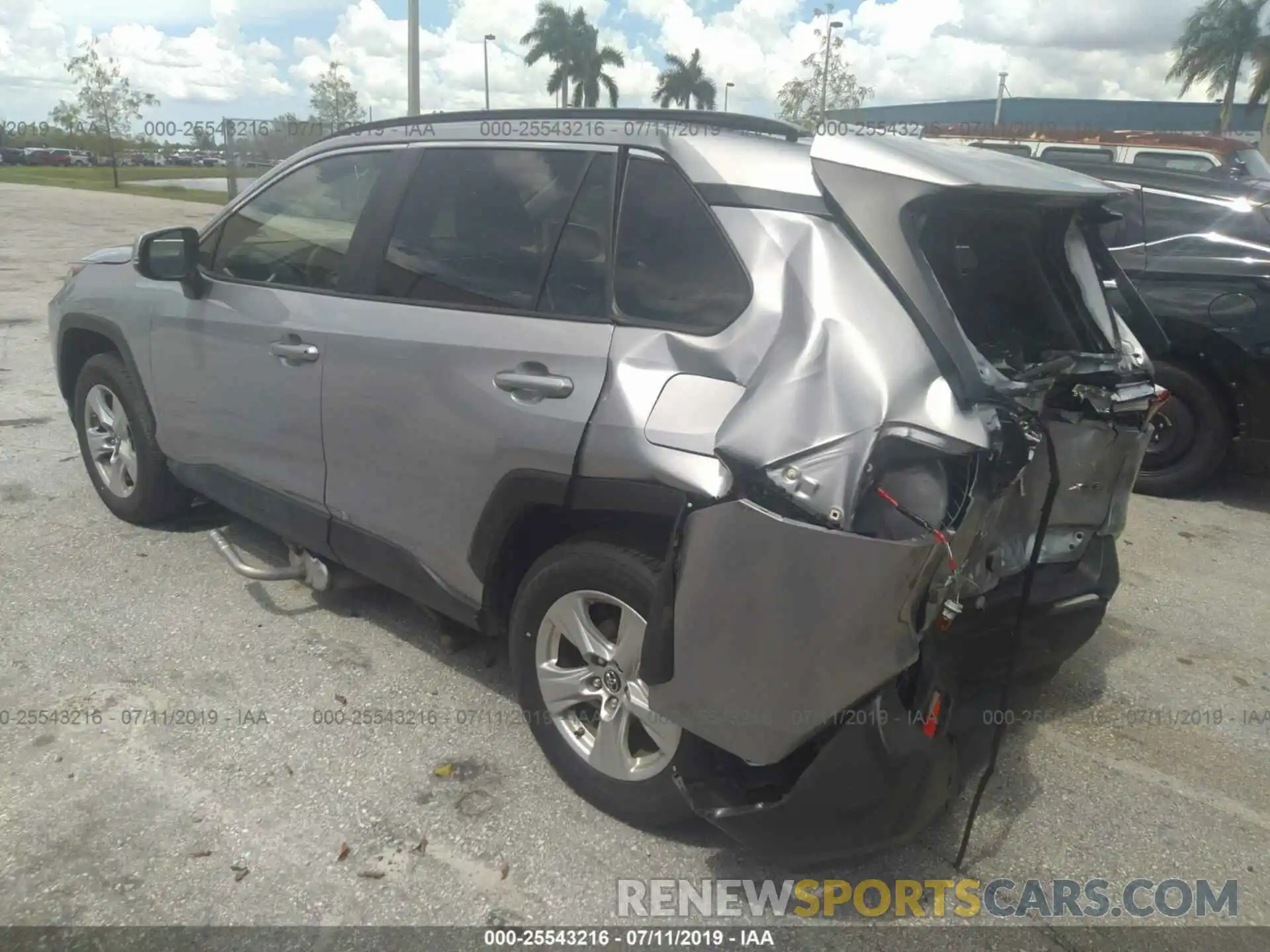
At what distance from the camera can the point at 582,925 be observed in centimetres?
248

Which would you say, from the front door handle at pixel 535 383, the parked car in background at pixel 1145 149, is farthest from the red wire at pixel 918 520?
the parked car in background at pixel 1145 149

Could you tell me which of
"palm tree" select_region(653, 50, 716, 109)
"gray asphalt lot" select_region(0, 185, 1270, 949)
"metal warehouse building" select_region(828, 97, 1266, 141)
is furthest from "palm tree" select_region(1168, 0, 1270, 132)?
"gray asphalt lot" select_region(0, 185, 1270, 949)

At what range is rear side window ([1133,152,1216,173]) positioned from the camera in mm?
9859

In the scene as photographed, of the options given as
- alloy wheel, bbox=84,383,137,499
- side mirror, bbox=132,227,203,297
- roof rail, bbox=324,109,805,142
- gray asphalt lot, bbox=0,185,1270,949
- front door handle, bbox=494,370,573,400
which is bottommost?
gray asphalt lot, bbox=0,185,1270,949

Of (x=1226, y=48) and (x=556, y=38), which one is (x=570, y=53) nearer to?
(x=556, y=38)

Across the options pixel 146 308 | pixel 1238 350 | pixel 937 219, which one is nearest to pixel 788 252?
pixel 937 219

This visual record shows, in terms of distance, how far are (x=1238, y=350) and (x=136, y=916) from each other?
227 inches

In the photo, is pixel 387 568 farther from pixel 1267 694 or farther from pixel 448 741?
pixel 1267 694

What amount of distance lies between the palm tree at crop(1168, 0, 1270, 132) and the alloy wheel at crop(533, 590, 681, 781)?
129ft

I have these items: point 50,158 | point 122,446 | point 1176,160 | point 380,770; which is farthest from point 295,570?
point 50,158

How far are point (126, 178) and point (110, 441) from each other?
163ft

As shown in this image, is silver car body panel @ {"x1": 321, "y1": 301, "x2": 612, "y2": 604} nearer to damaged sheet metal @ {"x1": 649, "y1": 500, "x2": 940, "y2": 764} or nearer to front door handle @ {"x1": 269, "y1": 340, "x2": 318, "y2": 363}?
front door handle @ {"x1": 269, "y1": 340, "x2": 318, "y2": 363}

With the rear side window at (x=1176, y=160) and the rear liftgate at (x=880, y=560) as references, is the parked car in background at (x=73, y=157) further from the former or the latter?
the rear liftgate at (x=880, y=560)

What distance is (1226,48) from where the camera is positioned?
3606cm
